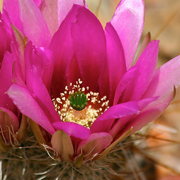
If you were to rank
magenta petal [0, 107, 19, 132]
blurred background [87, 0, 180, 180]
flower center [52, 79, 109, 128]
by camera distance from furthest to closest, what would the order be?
blurred background [87, 0, 180, 180] < flower center [52, 79, 109, 128] < magenta petal [0, 107, 19, 132]

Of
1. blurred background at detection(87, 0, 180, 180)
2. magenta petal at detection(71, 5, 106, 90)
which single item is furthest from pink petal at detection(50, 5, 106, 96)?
blurred background at detection(87, 0, 180, 180)

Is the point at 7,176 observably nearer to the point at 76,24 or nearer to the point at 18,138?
the point at 18,138

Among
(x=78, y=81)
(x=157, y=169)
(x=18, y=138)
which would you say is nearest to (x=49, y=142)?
(x=18, y=138)

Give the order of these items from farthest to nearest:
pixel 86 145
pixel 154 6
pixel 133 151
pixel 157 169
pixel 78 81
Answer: pixel 154 6 < pixel 157 169 < pixel 133 151 < pixel 78 81 < pixel 86 145

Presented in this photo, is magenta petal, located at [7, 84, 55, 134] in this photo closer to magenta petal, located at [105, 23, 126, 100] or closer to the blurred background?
magenta petal, located at [105, 23, 126, 100]

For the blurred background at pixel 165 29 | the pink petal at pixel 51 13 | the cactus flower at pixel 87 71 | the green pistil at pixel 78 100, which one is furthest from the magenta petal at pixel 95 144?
the blurred background at pixel 165 29

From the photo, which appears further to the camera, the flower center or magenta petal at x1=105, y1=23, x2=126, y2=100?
the flower center

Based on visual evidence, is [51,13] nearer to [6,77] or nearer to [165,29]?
[6,77]

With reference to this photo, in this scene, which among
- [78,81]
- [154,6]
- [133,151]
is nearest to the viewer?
[78,81]
